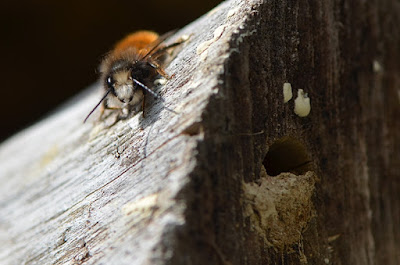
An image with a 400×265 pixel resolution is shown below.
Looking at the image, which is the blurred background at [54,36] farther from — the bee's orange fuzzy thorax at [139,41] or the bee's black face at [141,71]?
the bee's black face at [141,71]

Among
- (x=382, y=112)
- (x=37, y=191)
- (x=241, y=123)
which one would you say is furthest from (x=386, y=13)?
(x=37, y=191)

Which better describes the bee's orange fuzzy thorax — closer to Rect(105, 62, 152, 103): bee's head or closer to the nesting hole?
Rect(105, 62, 152, 103): bee's head

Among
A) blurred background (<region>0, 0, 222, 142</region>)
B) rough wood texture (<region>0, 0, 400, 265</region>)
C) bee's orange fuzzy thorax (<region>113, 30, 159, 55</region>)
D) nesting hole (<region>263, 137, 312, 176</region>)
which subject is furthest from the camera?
blurred background (<region>0, 0, 222, 142</region>)

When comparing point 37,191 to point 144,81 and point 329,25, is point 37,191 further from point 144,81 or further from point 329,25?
point 329,25

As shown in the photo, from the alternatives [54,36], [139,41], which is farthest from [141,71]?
[54,36]

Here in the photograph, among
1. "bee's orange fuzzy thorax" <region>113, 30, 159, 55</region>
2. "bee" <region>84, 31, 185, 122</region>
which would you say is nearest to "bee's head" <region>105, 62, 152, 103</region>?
"bee" <region>84, 31, 185, 122</region>

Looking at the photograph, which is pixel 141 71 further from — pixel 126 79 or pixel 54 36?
pixel 54 36
